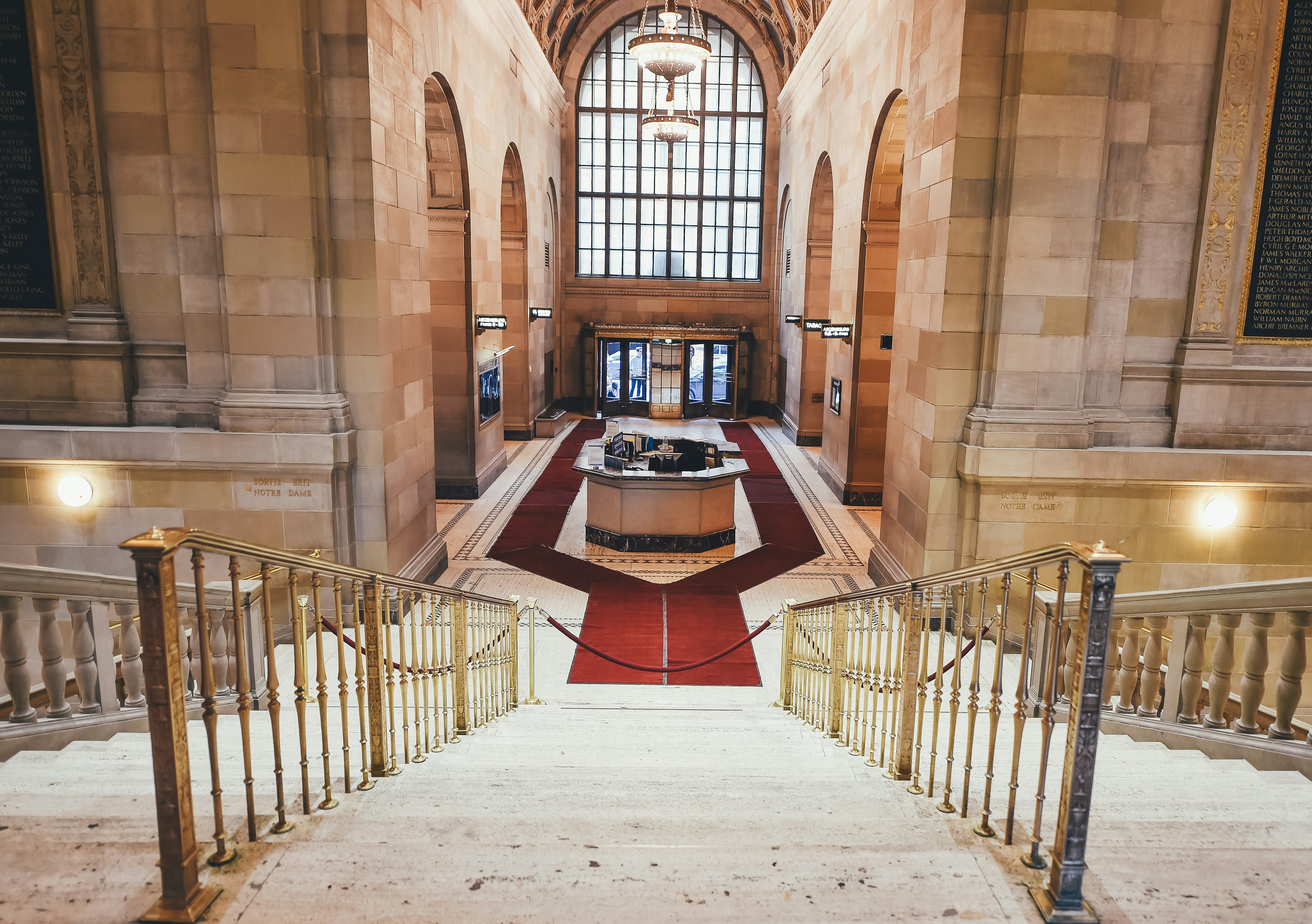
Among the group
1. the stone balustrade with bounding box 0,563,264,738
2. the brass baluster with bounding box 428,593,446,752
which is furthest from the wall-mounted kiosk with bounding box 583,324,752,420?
the stone balustrade with bounding box 0,563,264,738

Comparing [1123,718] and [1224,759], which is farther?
[1123,718]

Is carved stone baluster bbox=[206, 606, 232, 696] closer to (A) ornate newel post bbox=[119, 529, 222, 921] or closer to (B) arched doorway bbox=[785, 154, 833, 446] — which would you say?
(A) ornate newel post bbox=[119, 529, 222, 921]

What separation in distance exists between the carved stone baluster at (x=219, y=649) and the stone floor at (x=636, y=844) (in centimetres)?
84

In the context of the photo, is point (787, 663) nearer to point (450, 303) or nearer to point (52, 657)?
point (52, 657)

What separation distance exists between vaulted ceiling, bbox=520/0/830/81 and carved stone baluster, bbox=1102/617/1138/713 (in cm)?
1349

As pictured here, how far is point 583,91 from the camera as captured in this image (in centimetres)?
2123

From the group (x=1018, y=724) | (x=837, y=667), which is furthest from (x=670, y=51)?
(x=1018, y=724)

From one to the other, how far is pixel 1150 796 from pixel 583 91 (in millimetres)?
21043

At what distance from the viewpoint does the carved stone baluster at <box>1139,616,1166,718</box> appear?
4.34m

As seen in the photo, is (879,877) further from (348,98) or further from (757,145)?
(757,145)

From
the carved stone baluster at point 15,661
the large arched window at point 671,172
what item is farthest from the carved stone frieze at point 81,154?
the large arched window at point 671,172

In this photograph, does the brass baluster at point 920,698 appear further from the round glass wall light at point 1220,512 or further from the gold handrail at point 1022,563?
the round glass wall light at point 1220,512

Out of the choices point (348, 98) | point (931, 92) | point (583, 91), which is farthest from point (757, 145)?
point (348, 98)

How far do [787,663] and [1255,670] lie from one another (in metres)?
3.17
